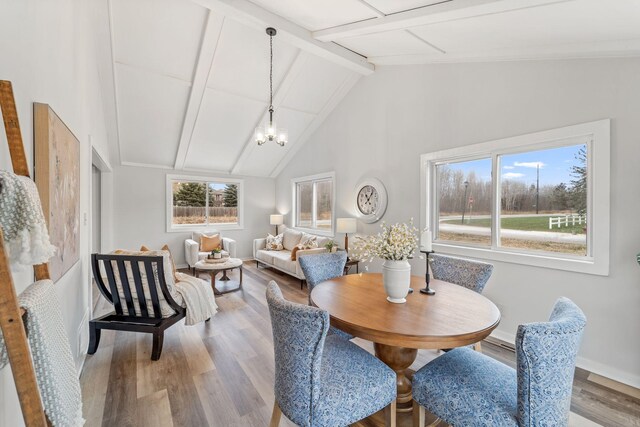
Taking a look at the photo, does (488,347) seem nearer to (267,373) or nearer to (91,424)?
(267,373)

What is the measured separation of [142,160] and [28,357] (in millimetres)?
5949

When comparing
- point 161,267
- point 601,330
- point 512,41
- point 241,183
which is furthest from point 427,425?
point 241,183

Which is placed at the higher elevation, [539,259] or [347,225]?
[347,225]

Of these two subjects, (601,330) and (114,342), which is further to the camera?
(114,342)

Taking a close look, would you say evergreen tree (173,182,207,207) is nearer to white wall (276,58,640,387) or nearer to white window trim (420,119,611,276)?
white wall (276,58,640,387)

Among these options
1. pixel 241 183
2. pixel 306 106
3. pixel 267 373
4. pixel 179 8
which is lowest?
pixel 267 373

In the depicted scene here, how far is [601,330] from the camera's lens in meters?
2.27

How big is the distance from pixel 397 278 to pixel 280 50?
365 cm

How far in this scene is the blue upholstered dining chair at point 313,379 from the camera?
125 cm

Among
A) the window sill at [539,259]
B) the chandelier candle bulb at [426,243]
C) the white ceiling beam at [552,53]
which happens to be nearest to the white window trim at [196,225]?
the white ceiling beam at [552,53]

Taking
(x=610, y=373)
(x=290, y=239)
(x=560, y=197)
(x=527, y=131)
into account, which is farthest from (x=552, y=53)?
(x=290, y=239)

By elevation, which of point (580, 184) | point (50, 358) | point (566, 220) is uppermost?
point (580, 184)

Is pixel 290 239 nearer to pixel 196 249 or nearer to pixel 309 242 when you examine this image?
pixel 309 242

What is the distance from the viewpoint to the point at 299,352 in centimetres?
127
